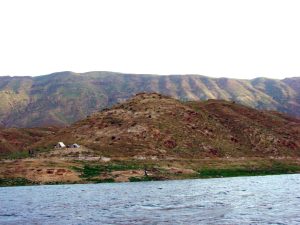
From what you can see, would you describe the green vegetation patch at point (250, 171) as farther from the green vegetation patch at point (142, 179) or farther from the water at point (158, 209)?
the water at point (158, 209)

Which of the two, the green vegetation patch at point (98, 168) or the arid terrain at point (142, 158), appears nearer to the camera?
the arid terrain at point (142, 158)

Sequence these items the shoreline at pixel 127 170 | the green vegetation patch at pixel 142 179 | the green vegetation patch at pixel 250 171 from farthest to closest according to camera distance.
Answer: the green vegetation patch at pixel 250 171
the green vegetation patch at pixel 142 179
the shoreline at pixel 127 170

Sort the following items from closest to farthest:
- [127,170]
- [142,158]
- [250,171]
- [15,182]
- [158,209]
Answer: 1. [158,209]
2. [15,182]
3. [127,170]
4. [250,171]
5. [142,158]

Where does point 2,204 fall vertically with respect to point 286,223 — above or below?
below

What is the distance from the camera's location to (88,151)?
171625 millimetres

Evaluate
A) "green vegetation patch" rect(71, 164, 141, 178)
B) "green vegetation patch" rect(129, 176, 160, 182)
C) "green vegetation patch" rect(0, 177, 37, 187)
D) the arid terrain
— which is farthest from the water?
the arid terrain

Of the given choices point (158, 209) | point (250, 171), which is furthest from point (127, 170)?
point (158, 209)

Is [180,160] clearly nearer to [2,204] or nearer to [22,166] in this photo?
[22,166]

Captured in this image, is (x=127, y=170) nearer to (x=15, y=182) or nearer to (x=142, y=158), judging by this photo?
(x=142, y=158)

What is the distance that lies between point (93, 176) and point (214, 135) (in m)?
72.1

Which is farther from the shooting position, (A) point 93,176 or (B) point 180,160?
(B) point 180,160

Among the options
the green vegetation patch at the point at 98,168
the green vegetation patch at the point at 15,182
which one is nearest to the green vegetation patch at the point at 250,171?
the green vegetation patch at the point at 98,168

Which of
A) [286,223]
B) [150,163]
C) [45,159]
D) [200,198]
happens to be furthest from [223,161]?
[286,223]

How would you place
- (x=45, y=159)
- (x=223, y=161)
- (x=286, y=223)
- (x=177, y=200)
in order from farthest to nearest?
(x=223, y=161) → (x=45, y=159) → (x=177, y=200) → (x=286, y=223)
